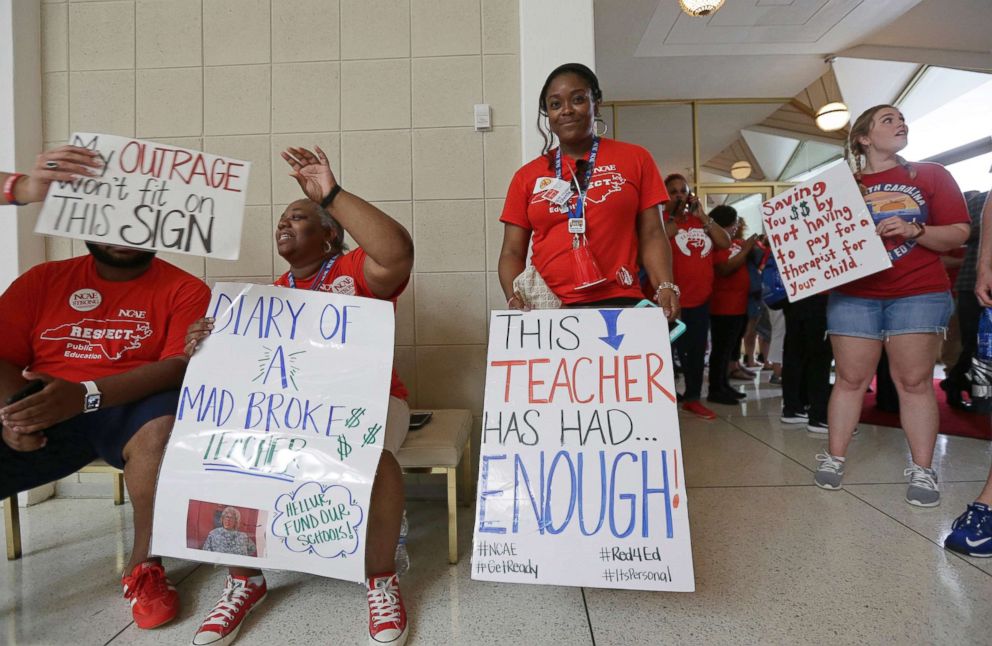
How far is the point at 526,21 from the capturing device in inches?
74.1

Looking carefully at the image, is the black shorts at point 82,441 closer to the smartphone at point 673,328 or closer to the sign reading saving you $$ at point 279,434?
the sign reading saving you $$ at point 279,434

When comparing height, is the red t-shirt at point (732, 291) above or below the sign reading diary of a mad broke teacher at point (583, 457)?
above

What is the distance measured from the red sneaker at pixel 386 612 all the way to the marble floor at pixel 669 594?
0.05 metres

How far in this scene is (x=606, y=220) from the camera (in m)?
1.38

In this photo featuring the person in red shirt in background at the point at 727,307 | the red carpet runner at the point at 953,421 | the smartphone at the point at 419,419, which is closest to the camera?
the smartphone at the point at 419,419

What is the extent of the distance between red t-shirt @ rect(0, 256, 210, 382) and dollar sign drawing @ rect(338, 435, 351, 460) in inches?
22.3

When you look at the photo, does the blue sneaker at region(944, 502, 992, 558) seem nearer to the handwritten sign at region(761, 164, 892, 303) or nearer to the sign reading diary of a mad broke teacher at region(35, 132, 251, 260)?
the handwritten sign at region(761, 164, 892, 303)

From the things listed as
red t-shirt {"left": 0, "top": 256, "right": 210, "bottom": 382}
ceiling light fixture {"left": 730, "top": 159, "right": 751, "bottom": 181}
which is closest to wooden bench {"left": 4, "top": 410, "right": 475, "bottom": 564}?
red t-shirt {"left": 0, "top": 256, "right": 210, "bottom": 382}

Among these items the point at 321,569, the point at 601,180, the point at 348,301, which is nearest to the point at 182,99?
the point at 348,301

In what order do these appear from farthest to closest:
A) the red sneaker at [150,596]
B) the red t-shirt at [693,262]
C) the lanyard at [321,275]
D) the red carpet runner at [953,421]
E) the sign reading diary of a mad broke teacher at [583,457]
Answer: the red t-shirt at [693,262]
the red carpet runner at [953,421]
the lanyard at [321,275]
the red sneaker at [150,596]
the sign reading diary of a mad broke teacher at [583,457]

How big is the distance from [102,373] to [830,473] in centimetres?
246

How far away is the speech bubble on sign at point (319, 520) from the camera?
1.08 meters

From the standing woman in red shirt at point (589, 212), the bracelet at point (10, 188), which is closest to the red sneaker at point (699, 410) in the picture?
the standing woman in red shirt at point (589, 212)

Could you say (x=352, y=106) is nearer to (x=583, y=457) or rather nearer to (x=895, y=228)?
(x=583, y=457)
